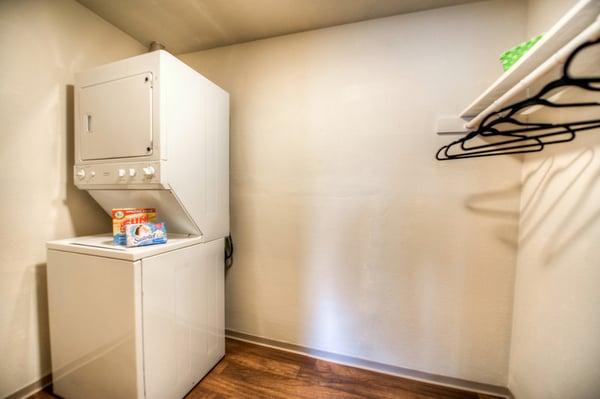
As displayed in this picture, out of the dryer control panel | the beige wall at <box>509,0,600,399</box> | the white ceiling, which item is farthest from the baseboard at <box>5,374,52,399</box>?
the beige wall at <box>509,0,600,399</box>

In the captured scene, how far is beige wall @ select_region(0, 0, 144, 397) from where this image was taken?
109 centimetres

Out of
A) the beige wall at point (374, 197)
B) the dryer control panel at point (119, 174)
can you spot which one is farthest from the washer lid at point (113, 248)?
the beige wall at point (374, 197)

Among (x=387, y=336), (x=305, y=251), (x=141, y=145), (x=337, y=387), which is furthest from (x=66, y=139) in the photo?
(x=387, y=336)

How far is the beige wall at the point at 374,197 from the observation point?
1.25 metres

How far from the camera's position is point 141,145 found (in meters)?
1.09

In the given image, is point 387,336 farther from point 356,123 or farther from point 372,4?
point 372,4

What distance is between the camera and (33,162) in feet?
3.86

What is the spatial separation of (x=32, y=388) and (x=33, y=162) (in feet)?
4.09

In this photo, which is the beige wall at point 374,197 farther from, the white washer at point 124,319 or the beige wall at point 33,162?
the beige wall at point 33,162

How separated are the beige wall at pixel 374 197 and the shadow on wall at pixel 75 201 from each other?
92cm

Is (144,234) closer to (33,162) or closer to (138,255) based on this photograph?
(138,255)

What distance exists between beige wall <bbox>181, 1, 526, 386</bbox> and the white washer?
0.55 meters

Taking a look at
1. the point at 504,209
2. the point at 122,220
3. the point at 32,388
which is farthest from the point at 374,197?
the point at 32,388

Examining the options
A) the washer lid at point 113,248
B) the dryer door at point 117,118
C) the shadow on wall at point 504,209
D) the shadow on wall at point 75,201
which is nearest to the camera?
the washer lid at point 113,248
